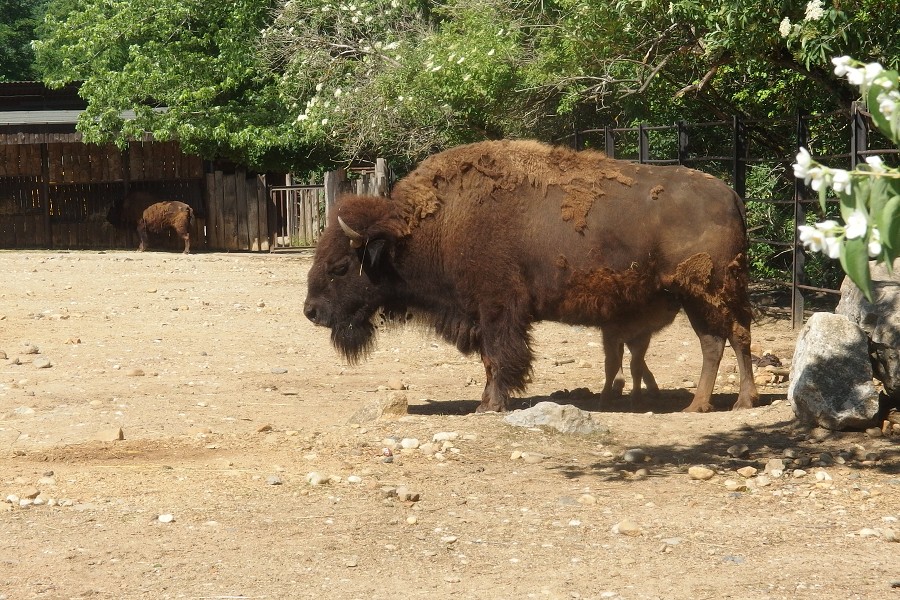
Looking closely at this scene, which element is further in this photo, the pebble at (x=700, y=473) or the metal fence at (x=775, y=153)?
the metal fence at (x=775, y=153)

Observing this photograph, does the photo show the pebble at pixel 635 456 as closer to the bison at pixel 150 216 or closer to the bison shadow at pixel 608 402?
the bison shadow at pixel 608 402

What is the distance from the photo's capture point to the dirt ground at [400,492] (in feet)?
14.5

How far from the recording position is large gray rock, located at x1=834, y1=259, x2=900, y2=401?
6.91 metres

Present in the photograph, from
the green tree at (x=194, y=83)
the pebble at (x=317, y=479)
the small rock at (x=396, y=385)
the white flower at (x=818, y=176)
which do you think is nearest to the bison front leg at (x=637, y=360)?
the small rock at (x=396, y=385)

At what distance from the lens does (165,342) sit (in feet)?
36.2

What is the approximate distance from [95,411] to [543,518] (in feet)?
12.8

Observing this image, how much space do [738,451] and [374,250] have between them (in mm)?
3178

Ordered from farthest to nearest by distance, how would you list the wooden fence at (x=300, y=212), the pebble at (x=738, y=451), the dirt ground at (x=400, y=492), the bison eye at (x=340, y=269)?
1. the wooden fence at (x=300, y=212)
2. the bison eye at (x=340, y=269)
3. the pebble at (x=738, y=451)
4. the dirt ground at (x=400, y=492)

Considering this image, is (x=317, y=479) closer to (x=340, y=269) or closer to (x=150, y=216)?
(x=340, y=269)

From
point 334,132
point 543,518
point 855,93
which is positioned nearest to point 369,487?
point 543,518

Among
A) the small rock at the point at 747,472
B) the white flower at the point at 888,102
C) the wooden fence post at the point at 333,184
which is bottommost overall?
the small rock at the point at 747,472

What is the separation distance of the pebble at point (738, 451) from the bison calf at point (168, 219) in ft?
61.7

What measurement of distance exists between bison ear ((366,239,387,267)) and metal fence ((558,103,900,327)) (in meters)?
4.91

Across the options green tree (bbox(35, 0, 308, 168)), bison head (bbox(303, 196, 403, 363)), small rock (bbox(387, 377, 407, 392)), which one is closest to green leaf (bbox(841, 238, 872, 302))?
bison head (bbox(303, 196, 403, 363))
